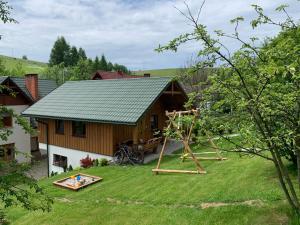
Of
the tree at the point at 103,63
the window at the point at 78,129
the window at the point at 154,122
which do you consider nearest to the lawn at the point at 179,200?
the window at the point at 78,129

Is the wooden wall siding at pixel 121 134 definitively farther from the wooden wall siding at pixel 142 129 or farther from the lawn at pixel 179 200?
the lawn at pixel 179 200

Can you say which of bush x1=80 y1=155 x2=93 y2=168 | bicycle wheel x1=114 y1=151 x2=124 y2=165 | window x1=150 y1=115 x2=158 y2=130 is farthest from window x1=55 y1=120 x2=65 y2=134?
window x1=150 y1=115 x2=158 y2=130

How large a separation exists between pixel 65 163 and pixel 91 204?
1120 centimetres

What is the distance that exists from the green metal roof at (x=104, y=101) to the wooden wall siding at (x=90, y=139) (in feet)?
2.75

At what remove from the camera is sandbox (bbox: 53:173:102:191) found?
46.2ft

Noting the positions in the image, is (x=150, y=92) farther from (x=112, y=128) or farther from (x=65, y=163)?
(x=65, y=163)

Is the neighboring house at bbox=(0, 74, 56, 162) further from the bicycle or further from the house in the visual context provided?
the bicycle

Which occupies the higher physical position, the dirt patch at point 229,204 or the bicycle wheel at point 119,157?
the dirt patch at point 229,204

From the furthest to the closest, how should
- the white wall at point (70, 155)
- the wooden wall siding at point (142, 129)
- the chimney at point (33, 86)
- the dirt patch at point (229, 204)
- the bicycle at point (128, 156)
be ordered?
the chimney at point (33, 86) < the white wall at point (70, 155) < the wooden wall siding at point (142, 129) < the bicycle at point (128, 156) < the dirt patch at point (229, 204)

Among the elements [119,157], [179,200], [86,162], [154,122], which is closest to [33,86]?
[154,122]

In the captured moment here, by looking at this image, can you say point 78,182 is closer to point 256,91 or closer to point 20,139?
point 256,91

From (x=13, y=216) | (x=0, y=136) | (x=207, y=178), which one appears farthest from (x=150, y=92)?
(x=0, y=136)

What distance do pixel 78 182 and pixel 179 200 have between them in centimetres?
549

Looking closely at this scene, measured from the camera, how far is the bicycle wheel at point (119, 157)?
Result: 18.0 meters
